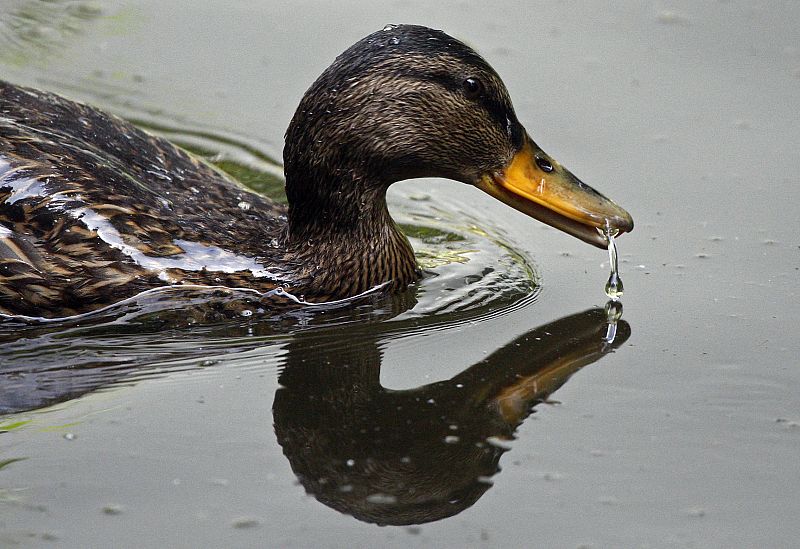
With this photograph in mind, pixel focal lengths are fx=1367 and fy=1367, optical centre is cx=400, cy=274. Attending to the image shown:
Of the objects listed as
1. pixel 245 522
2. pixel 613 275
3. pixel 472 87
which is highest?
pixel 472 87

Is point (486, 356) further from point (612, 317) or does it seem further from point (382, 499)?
point (382, 499)

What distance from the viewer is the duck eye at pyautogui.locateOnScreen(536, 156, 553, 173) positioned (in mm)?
8094

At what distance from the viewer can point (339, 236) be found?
26.5 ft

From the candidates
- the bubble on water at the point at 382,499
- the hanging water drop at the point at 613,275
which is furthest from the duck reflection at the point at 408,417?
the hanging water drop at the point at 613,275

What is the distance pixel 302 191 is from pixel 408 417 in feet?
6.13

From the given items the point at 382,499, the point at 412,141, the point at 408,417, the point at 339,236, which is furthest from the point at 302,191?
the point at 382,499

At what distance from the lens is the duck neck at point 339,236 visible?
7957mm

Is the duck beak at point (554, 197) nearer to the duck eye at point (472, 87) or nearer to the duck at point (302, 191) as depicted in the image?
the duck at point (302, 191)

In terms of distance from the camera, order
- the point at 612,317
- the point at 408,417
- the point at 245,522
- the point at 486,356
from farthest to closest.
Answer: the point at 612,317, the point at 486,356, the point at 408,417, the point at 245,522

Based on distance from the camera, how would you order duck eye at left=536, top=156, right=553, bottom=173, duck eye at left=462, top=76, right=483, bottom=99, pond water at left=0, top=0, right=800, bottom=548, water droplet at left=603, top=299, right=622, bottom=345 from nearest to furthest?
pond water at left=0, top=0, right=800, bottom=548 → water droplet at left=603, top=299, right=622, bottom=345 → duck eye at left=462, top=76, right=483, bottom=99 → duck eye at left=536, top=156, right=553, bottom=173

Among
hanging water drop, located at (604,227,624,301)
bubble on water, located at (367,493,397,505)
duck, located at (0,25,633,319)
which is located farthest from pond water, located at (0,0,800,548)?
duck, located at (0,25,633,319)

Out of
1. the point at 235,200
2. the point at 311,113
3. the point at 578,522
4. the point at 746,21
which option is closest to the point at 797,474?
the point at 578,522

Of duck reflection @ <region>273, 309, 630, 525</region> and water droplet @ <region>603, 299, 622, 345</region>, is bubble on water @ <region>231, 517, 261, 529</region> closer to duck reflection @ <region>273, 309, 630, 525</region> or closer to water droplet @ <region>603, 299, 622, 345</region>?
duck reflection @ <region>273, 309, 630, 525</region>

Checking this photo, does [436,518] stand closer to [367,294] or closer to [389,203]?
[367,294]
